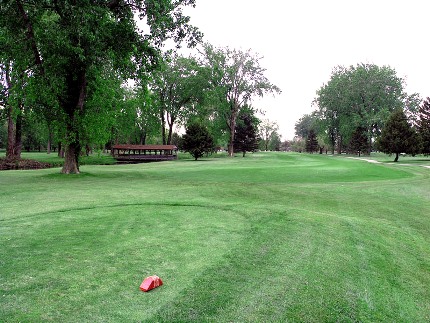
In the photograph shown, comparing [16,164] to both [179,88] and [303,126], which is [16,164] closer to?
[179,88]

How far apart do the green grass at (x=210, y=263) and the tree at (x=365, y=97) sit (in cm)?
6263

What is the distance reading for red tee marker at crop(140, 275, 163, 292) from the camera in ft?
12.2

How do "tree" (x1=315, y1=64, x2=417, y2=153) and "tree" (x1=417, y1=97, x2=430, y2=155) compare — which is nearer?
"tree" (x1=417, y1=97, x2=430, y2=155)

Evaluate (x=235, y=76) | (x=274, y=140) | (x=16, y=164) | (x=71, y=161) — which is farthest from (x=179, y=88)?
(x=274, y=140)

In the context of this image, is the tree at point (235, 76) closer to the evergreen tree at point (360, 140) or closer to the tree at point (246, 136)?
the tree at point (246, 136)

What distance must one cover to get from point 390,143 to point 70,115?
41221mm

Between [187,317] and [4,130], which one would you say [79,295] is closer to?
[187,317]

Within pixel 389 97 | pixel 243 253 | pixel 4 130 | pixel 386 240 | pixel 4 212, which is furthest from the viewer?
pixel 4 130

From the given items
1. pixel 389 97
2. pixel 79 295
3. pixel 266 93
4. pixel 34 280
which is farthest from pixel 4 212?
pixel 389 97

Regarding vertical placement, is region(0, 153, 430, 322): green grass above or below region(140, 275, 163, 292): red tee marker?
below

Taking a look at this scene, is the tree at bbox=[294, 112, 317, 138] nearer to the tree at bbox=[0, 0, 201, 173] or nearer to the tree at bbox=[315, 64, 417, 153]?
the tree at bbox=[315, 64, 417, 153]

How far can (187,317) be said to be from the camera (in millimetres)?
3242

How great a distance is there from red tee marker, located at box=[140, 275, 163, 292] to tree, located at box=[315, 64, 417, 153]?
66.7 meters

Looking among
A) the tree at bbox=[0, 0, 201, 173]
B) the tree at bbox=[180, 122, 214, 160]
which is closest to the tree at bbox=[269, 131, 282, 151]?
the tree at bbox=[180, 122, 214, 160]
